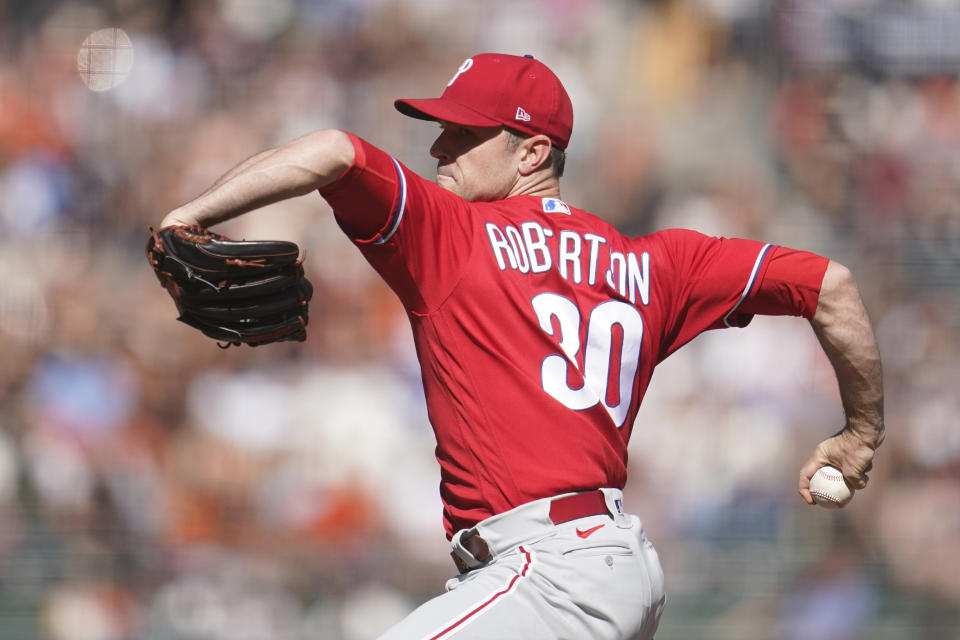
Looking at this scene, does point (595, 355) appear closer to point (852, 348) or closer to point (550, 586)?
point (550, 586)

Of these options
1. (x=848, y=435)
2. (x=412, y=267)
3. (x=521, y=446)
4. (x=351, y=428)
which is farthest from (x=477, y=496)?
(x=351, y=428)

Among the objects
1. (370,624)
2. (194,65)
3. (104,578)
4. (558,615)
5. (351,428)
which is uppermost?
(194,65)

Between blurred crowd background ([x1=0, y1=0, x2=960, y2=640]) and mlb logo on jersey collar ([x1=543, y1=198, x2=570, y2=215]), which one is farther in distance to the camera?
blurred crowd background ([x1=0, y1=0, x2=960, y2=640])

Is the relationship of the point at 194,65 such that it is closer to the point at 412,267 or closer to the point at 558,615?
the point at 412,267

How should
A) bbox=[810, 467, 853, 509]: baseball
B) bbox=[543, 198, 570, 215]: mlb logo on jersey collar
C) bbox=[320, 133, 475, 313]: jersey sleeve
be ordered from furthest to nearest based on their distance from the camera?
bbox=[810, 467, 853, 509]: baseball, bbox=[543, 198, 570, 215]: mlb logo on jersey collar, bbox=[320, 133, 475, 313]: jersey sleeve

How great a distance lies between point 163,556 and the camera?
200 inches

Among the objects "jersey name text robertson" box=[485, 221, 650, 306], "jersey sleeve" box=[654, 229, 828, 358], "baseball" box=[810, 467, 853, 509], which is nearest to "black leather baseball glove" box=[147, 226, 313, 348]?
"jersey name text robertson" box=[485, 221, 650, 306]

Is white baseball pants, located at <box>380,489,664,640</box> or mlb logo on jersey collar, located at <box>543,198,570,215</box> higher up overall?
mlb logo on jersey collar, located at <box>543,198,570,215</box>

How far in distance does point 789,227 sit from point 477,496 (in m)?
3.64

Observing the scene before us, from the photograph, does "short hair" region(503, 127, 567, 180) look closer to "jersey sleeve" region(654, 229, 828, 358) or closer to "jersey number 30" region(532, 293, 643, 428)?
"jersey sleeve" region(654, 229, 828, 358)

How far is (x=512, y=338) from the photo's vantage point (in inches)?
90.3

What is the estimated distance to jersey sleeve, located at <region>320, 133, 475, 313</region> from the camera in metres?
2.05

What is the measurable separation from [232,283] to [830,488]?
4.99 feet

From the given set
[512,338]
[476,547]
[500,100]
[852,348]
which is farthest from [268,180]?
[852,348]
